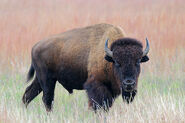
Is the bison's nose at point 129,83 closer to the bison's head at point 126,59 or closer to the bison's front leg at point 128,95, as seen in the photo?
the bison's head at point 126,59

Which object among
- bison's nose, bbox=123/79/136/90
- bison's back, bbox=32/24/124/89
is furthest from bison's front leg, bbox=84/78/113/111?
bison's nose, bbox=123/79/136/90

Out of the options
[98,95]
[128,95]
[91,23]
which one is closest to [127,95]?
[128,95]

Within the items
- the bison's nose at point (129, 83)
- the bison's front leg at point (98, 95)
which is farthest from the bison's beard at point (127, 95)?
the bison's nose at point (129, 83)

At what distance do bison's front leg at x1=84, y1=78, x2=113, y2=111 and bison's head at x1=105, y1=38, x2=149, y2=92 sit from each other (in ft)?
0.90

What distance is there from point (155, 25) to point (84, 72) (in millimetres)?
6110

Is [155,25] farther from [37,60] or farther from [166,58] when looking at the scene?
[37,60]

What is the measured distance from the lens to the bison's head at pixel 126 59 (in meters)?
6.04

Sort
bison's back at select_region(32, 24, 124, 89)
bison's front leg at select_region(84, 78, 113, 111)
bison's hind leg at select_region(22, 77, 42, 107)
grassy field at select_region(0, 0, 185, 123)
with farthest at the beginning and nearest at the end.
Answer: bison's hind leg at select_region(22, 77, 42, 107) < bison's back at select_region(32, 24, 124, 89) < grassy field at select_region(0, 0, 185, 123) < bison's front leg at select_region(84, 78, 113, 111)

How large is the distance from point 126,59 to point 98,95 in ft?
2.43

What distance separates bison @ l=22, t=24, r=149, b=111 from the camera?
6.35 meters

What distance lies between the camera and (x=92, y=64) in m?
6.85

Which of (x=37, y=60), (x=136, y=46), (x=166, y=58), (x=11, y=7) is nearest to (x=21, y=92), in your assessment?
(x=37, y=60)

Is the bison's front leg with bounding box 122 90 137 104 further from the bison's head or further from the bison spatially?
the bison's head

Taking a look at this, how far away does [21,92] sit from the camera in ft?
27.6
